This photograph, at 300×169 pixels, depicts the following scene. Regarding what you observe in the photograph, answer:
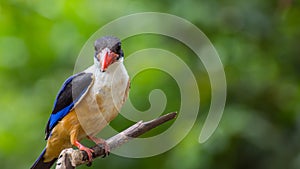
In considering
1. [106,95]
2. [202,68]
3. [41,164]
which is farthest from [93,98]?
[202,68]

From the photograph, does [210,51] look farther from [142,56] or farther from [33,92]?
[33,92]

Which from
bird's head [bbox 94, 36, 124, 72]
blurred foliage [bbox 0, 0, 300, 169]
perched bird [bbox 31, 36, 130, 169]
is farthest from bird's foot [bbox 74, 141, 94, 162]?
blurred foliage [bbox 0, 0, 300, 169]

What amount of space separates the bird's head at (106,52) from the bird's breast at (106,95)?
0.06 m

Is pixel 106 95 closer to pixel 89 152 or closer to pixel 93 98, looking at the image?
pixel 93 98

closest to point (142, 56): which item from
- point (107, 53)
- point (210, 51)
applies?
point (210, 51)

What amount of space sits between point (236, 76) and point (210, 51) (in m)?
0.33

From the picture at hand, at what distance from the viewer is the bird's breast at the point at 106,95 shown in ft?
7.64

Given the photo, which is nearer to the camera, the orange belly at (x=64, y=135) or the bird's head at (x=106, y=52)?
the bird's head at (x=106, y=52)

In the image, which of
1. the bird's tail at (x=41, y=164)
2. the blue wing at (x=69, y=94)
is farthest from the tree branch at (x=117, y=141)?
the bird's tail at (x=41, y=164)

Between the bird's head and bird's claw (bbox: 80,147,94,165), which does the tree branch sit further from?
the bird's head

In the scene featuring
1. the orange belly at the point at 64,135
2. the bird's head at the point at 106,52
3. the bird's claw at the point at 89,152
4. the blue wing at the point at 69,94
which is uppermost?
the bird's head at the point at 106,52

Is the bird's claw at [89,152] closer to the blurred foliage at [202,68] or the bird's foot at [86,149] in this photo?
the bird's foot at [86,149]

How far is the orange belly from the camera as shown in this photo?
2543 mm

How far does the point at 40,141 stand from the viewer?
13.7 feet
